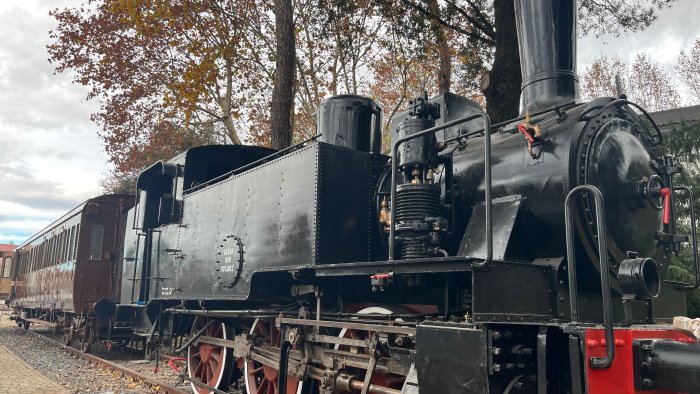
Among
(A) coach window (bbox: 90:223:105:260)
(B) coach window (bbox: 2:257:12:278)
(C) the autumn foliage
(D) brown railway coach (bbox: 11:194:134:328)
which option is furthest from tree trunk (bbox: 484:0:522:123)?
(B) coach window (bbox: 2:257:12:278)

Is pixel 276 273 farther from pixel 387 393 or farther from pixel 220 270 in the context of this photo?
pixel 387 393

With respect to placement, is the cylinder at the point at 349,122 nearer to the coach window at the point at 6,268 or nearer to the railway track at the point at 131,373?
the railway track at the point at 131,373

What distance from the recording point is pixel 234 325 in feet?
20.2

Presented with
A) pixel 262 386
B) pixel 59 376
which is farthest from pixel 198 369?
pixel 59 376

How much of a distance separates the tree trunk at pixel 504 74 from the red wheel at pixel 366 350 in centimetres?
601

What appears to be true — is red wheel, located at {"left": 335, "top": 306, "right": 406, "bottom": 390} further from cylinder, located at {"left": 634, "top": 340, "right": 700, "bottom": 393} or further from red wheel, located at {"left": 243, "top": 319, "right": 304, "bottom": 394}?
cylinder, located at {"left": 634, "top": 340, "right": 700, "bottom": 393}

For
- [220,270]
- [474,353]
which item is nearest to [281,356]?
[220,270]

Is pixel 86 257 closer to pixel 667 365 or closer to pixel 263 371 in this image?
pixel 263 371

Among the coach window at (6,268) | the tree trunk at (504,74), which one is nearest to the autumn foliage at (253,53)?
the tree trunk at (504,74)

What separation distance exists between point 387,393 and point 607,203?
1.93 metres

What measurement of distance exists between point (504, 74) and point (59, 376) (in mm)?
9018

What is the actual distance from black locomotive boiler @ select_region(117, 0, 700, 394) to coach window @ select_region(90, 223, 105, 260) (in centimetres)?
765

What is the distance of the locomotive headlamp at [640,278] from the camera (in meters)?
3.06

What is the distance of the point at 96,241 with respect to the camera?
12.6m
